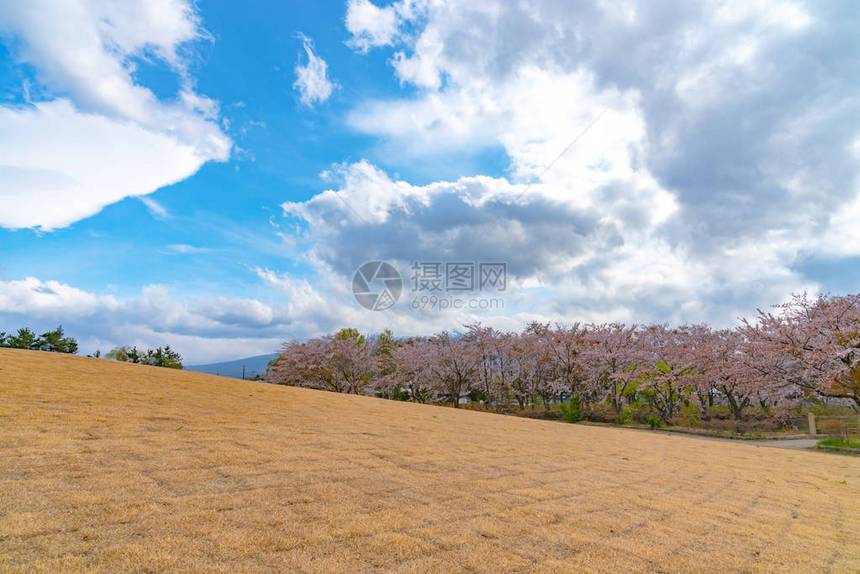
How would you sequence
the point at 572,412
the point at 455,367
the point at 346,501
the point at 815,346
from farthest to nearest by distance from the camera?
the point at 455,367 → the point at 572,412 → the point at 815,346 → the point at 346,501

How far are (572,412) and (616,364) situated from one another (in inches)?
159

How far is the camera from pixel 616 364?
26.1m

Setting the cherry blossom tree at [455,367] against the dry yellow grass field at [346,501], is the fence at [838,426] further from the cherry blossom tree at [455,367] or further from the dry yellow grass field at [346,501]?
the cherry blossom tree at [455,367]

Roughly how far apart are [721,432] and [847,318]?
6.42m

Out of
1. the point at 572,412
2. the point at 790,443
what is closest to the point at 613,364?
the point at 572,412

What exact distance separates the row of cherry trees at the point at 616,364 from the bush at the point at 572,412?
900 mm

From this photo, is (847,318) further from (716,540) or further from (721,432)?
(716,540)

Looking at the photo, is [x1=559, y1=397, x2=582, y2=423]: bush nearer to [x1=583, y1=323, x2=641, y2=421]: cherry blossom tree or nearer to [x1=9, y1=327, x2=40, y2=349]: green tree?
[x1=583, y1=323, x2=641, y2=421]: cherry blossom tree

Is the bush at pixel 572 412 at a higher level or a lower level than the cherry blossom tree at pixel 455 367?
lower

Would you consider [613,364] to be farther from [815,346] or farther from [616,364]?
[815,346]

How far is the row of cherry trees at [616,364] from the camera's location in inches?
687

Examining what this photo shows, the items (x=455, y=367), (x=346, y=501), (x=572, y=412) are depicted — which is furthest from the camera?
(x=455, y=367)

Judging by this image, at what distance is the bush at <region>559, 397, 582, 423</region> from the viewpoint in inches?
966

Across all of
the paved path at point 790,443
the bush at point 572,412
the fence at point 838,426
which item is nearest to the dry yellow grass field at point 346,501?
the paved path at point 790,443
